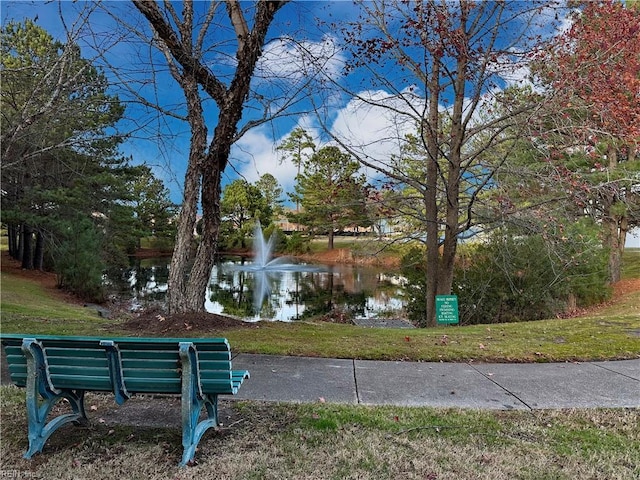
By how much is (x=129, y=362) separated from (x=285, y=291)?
17166 millimetres

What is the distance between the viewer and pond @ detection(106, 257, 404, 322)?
50.9 ft

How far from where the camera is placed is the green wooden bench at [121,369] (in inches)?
113

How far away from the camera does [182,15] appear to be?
24.7 feet

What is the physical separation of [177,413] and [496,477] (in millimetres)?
2370

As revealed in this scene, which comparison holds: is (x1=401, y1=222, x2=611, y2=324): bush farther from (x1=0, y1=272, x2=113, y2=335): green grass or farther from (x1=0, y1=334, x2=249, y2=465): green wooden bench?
(x1=0, y1=334, x2=249, y2=465): green wooden bench

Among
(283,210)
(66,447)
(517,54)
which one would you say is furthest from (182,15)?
(283,210)

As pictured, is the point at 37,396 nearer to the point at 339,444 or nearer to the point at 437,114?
the point at 339,444

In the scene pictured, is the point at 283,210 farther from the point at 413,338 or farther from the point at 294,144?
the point at 413,338

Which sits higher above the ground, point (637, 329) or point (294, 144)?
point (294, 144)

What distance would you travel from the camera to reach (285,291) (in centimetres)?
2006

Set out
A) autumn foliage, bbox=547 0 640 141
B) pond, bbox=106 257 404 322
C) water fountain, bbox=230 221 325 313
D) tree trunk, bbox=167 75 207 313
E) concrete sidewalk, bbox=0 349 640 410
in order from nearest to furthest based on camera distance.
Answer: concrete sidewalk, bbox=0 349 640 410 → tree trunk, bbox=167 75 207 313 → autumn foliage, bbox=547 0 640 141 → pond, bbox=106 257 404 322 → water fountain, bbox=230 221 325 313

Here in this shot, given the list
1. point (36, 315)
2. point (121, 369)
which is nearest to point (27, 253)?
point (36, 315)

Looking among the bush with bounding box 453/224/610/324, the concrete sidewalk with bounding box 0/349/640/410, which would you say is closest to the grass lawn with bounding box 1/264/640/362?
the concrete sidewalk with bounding box 0/349/640/410

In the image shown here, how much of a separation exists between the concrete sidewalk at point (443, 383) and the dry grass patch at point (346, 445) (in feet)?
0.95
